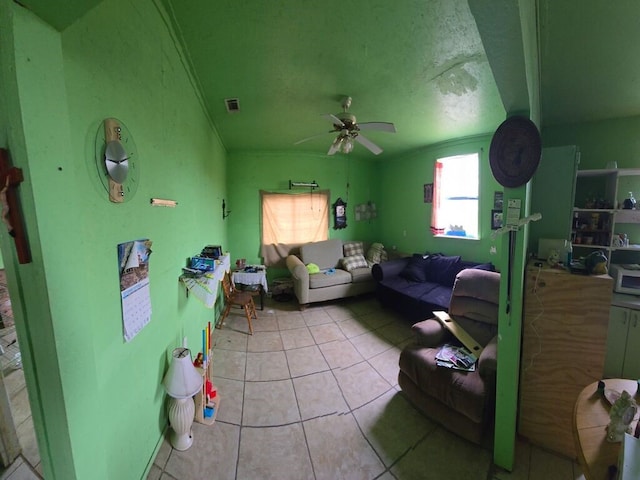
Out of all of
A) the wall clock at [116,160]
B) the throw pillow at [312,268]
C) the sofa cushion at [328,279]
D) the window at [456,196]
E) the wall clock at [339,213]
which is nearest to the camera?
the wall clock at [116,160]

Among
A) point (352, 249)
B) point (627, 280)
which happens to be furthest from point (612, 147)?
point (352, 249)

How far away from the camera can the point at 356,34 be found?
139 cm

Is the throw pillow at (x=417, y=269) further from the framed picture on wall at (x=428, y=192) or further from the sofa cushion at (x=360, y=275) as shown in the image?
the framed picture on wall at (x=428, y=192)

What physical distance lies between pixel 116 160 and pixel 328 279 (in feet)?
9.74

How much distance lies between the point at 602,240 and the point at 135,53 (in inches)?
158

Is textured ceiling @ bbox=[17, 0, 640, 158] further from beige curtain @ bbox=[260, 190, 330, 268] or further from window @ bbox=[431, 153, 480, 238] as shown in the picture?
beige curtain @ bbox=[260, 190, 330, 268]

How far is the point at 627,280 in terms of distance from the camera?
2027 millimetres

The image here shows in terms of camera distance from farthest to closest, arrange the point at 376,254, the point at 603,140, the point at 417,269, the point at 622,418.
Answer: the point at 376,254
the point at 417,269
the point at 603,140
the point at 622,418

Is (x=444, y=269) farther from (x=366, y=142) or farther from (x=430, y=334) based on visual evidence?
(x=366, y=142)

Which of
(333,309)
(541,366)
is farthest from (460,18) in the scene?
(333,309)

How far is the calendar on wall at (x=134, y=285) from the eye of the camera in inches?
40.4

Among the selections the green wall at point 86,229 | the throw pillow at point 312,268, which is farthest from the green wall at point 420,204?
the green wall at point 86,229

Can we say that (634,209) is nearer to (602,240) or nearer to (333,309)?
(602,240)

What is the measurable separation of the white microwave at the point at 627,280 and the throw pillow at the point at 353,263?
9.04ft
